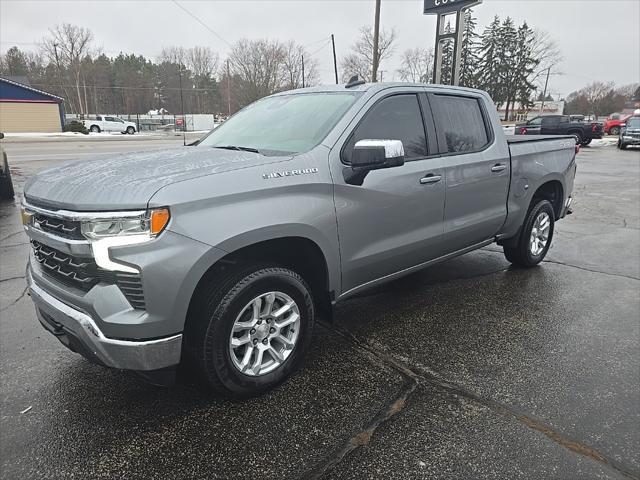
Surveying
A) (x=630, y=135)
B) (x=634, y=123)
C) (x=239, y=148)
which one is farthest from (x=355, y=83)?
(x=634, y=123)

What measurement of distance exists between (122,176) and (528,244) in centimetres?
434

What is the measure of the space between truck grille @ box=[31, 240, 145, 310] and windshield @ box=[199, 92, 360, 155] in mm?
1298

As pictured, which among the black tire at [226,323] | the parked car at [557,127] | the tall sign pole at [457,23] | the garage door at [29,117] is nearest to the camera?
the black tire at [226,323]

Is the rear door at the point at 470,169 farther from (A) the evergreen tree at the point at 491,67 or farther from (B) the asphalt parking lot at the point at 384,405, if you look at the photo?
Answer: (A) the evergreen tree at the point at 491,67

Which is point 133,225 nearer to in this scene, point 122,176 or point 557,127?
point 122,176

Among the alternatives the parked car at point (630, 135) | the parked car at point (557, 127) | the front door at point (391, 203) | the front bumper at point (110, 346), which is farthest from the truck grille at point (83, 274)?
the parked car at point (630, 135)

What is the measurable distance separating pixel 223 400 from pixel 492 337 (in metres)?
2.17

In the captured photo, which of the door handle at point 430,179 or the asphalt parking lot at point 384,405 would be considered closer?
the asphalt parking lot at point 384,405

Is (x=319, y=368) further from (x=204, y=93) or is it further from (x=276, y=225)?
(x=204, y=93)

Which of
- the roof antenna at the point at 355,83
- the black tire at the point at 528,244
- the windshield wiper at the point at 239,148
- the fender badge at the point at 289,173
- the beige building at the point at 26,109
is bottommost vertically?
the black tire at the point at 528,244

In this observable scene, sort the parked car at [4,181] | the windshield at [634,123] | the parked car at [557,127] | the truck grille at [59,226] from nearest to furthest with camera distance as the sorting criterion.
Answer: the truck grille at [59,226] → the parked car at [4,181] → the windshield at [634,123] → the parked car at [557,127]

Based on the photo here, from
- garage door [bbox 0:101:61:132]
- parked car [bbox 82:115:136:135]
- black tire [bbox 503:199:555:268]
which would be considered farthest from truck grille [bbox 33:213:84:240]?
garage door [bbox 0:101:61:132]

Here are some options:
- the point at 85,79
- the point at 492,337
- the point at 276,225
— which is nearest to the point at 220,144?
the point at 276,225

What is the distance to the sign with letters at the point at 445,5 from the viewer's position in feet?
Answer: 33.1
